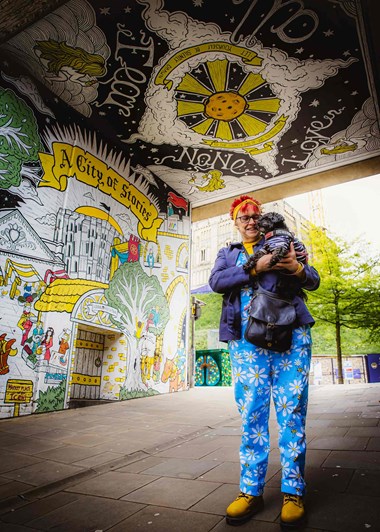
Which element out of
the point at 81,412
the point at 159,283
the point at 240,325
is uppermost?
the point at 159,283

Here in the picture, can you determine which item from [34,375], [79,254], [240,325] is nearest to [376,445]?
[240,325]

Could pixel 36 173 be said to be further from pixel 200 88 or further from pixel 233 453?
pixel 233 453

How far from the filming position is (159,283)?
34.3ft

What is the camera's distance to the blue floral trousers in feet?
6.44

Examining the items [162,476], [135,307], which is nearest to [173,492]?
[162,476]

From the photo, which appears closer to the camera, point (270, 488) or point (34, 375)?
point (270, 488)

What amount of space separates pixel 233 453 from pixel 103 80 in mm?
7365

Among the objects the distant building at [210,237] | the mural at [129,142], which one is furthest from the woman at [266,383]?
the distant building at [210,237]

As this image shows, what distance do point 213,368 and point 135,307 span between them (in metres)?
7.21

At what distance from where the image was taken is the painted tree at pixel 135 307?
8781 mm

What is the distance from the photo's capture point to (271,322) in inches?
79.8

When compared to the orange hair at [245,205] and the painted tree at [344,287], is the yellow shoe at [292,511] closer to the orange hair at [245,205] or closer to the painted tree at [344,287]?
the orange hair at [245,205]

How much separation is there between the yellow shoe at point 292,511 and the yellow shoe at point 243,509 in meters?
0.18

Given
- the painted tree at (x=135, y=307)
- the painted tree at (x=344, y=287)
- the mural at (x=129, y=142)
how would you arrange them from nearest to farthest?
1. the mural at (x=129, y=142)
2. the painted tree at (x=135, y=307)
3. the painted tree at (x=344, y=287)
